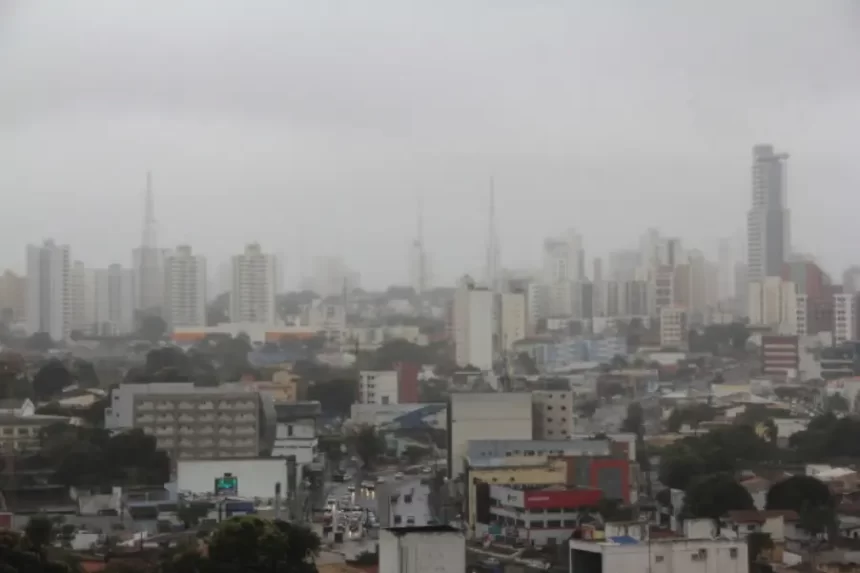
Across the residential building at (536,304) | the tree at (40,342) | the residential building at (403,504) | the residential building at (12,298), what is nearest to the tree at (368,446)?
the residential building at (403,504)

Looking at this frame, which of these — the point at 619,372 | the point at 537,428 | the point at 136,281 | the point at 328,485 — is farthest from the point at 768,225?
the point at 328,485

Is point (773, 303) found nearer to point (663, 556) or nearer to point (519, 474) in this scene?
point (519, 474)

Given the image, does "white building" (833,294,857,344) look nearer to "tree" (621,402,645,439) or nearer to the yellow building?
"tree" (621,402,645,439)

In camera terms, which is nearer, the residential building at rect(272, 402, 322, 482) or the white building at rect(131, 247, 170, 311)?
the residential building at rect(272, 402, 322, 482)

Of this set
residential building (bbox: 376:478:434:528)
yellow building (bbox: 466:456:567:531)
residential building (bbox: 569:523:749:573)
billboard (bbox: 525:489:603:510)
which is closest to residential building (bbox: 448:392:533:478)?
residential building (bbox: 376:478:434:528)

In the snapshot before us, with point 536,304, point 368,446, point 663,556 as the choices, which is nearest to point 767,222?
point 536,304

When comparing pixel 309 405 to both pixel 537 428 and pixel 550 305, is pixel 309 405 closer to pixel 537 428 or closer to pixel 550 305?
pixel 537 428
